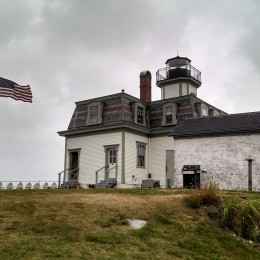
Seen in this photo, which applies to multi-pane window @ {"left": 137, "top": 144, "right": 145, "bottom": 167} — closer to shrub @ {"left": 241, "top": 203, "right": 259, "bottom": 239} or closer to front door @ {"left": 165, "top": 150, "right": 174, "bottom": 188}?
front door @ {"left": 165, "top": 150, "right": 174, "bottom": 188}

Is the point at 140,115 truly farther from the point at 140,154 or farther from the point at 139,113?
the point at 140,154

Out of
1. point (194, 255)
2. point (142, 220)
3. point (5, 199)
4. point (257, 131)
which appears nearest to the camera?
point (194, 255)

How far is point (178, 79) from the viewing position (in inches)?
1332

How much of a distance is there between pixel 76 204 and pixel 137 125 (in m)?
16.3

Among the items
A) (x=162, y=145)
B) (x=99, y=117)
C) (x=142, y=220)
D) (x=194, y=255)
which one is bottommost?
(x=194, y=255)

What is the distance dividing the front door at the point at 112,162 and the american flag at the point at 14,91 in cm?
854

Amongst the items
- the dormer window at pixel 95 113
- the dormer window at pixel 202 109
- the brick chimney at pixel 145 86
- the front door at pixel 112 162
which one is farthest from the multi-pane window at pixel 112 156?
the dormer window at pixel 202 109

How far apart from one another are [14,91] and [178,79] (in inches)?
709

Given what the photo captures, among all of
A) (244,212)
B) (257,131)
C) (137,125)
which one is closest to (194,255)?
(244,212)

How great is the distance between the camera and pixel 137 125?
27188 mm

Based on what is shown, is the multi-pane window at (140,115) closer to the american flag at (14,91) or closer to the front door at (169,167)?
the front door at (169,167)

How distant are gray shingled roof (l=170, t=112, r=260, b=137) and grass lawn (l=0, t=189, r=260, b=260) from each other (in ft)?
34.2

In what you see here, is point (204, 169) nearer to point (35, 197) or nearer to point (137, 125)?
point (137, 125)

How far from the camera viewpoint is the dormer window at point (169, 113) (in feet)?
91.6
